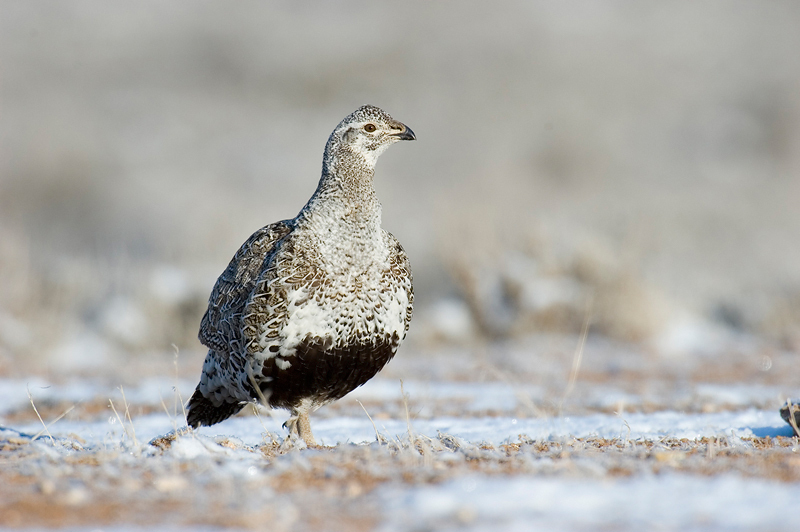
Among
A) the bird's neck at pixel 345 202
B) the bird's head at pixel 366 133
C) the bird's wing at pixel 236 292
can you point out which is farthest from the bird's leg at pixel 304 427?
the bird's head at pixel 366 133

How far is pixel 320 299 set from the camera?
15.6ft

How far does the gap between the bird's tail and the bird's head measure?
1778 millimetres

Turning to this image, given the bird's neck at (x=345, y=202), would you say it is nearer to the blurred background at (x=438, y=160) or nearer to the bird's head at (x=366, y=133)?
the bird's head at (x=366, y=133)

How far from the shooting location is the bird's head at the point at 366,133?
534 centimetres

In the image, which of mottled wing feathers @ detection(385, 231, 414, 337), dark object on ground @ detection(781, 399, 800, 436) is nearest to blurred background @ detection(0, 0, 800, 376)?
mottled wing feathers @ detection(385, 231, 414, 337)

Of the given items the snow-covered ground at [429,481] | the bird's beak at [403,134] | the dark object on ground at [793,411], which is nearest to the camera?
the snow-covered ground at [429,481]

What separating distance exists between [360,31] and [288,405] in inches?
1513

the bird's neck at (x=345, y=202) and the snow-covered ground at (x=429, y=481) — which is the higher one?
the bird's neck at (x=345, y=202)

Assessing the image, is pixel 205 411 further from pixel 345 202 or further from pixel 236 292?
pixel 345 202

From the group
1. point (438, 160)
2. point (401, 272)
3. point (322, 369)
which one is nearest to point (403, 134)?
point (401, 272)

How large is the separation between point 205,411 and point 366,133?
2.03 metres

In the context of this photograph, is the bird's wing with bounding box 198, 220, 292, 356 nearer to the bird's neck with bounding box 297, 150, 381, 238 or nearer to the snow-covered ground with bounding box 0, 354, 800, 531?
the bird's neck with bounding box 297, 150, 381, 238

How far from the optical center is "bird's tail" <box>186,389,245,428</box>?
5586 mm

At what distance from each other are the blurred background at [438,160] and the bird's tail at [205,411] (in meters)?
4.32
